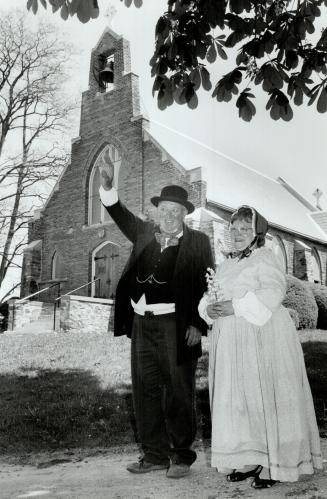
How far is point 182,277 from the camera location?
151 inches

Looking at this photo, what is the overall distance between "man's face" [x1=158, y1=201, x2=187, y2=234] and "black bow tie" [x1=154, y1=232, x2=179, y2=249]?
0.15 ft

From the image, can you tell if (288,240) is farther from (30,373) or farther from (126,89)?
(30,373)

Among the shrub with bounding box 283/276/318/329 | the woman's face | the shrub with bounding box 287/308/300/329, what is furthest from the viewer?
the shrub with bounding box 283/276/318/329

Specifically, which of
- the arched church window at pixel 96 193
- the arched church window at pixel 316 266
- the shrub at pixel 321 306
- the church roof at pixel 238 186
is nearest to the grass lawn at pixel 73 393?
the shrub at pixel 321 306

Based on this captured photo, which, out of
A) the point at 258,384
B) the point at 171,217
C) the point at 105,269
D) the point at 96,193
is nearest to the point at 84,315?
the point at 105,269

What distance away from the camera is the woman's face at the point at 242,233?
3.63 meters

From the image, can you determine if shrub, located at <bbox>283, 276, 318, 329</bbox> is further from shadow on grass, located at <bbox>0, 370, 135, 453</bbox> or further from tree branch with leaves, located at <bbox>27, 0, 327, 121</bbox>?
tree branch with leaves, located at <bbox>27, 0, 327, 121</bbox>

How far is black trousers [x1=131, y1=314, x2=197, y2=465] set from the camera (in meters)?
3.78

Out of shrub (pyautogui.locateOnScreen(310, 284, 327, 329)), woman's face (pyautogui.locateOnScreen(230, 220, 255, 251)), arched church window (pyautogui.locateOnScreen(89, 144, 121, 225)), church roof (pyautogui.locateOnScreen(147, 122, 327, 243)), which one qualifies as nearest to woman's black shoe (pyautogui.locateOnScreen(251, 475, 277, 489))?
woman's face (pyautogui.locateOnScreen(230, 220, 255, 251))

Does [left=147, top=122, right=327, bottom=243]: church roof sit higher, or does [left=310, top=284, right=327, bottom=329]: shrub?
[left=147, top=122, right=327, bottom=243]: church roof

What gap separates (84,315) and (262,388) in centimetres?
1123

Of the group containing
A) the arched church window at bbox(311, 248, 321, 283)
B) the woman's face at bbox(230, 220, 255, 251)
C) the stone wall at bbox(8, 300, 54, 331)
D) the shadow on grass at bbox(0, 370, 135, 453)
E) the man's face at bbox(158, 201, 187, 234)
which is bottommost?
the shadow on grass at bbox(0, 370, 135, 453)

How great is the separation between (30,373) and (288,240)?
14.4m

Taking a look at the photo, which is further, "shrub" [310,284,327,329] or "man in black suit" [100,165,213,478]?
"shrub" [310,284,327,329]
